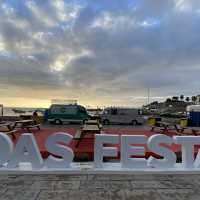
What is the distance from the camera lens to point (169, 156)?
7777 mm

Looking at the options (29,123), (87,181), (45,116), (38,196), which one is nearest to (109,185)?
(87,181)

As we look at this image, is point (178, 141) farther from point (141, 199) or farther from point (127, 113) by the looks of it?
point (127, 113)

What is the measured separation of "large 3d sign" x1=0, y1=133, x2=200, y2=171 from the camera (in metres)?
7.51

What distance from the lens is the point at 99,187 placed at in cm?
623

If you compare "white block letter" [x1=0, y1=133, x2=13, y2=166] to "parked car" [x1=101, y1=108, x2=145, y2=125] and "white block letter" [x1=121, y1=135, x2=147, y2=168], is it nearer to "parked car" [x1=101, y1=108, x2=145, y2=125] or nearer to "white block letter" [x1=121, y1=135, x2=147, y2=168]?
"white block letter" [x1=121, y1=135, x2=147, y2=168]

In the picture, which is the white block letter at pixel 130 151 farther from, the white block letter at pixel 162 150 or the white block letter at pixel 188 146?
the white block letter at pixel 188 146

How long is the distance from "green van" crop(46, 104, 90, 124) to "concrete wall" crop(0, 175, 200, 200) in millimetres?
21612

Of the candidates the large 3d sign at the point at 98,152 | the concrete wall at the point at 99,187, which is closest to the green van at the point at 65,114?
the large 3d sign at the point at 98,152

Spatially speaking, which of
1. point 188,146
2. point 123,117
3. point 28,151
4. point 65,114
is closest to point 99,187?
point 28,151

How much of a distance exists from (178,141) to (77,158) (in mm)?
3070

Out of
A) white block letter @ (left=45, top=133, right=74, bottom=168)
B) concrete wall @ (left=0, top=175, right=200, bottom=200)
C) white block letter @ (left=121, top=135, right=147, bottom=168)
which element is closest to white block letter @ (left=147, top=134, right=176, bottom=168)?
white block letter @ (left=121, top=135, right=147, bottom=168)

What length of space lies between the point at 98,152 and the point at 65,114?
21394 millimetres

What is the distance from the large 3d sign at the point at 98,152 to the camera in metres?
7.51

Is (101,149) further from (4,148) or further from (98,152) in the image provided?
(4,148)
